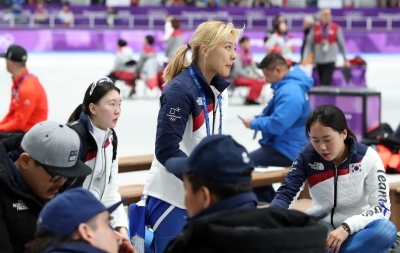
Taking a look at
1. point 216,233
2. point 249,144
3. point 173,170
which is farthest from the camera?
point 249,144

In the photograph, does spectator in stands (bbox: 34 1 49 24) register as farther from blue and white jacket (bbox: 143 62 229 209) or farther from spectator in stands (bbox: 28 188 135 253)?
spectator in stands (bbox: 28 188 135 253)

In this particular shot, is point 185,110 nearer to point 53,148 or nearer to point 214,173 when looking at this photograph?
point 53,148

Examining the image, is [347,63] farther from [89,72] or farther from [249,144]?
[89,72]

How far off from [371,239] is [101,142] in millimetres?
1548

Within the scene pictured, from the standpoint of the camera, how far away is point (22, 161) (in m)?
3.34

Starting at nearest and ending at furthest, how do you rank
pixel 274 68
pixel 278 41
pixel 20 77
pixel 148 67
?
pixel 274 68 < pixel 20 77 < pixel 148 67 < pixel 278 41

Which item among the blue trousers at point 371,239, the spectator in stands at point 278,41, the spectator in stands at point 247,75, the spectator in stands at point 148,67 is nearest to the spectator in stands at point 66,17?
the spectator in stands at point 278,41

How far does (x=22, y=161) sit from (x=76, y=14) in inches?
1243

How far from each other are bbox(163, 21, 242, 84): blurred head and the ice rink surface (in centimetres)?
565

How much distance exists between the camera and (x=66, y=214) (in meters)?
2.40

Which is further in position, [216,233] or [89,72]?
[89,72]

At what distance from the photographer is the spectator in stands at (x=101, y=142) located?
4438 mm

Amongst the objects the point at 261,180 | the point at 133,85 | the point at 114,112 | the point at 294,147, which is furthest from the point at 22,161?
the point at 133,85

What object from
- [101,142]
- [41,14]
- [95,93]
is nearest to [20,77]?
[95,93]
